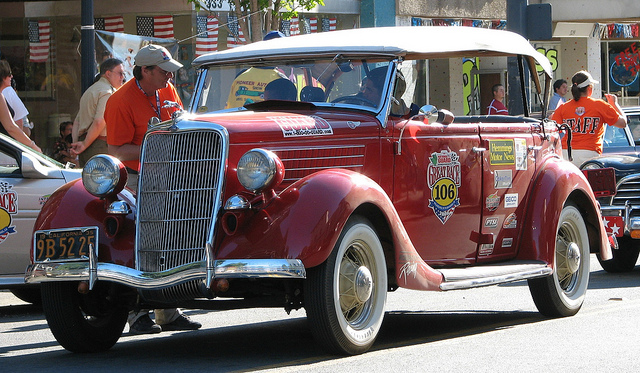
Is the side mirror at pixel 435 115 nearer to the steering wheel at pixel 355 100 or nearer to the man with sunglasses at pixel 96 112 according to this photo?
the steering wheel at pixel 355 100

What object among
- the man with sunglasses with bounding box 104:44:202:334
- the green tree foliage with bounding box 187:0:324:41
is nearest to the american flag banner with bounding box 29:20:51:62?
the green tree foliage with bounding box 187:0:324:41

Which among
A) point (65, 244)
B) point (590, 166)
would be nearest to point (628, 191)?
point (590, 166)

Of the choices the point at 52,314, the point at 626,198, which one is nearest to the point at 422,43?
the point at 52,314

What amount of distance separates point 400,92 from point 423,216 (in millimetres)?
888

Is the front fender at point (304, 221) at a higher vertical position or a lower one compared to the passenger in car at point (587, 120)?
lower

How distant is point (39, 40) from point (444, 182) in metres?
12.4

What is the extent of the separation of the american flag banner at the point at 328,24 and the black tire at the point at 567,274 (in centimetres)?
1247

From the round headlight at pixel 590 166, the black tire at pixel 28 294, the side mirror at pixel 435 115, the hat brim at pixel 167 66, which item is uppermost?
the hat brim at pixel 167 66

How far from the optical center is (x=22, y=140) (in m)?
11.1

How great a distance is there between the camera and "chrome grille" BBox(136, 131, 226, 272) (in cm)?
626

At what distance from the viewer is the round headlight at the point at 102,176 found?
663 cm

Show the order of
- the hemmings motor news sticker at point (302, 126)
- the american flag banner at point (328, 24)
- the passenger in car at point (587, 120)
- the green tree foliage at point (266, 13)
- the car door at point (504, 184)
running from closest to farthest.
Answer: the hemmings motor news sticker at point (302, 126) < the car door at point (504, 184) < the passenger in car at point (587, 120) < the green tree foliage at point (266, 13) < the american flag banner at point (328, 24)

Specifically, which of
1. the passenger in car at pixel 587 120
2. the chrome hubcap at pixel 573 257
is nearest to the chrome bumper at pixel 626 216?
the passenger in car at pixel 587 120

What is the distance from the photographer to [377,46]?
739 centimetres
